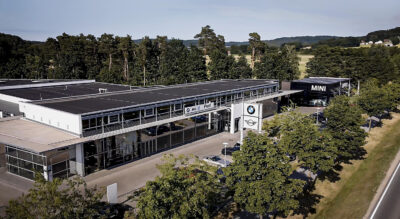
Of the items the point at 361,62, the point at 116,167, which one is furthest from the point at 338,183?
the point at 361,62

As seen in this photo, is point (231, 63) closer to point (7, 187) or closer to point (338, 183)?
point (338, 183)

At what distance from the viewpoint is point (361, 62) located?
87062mm

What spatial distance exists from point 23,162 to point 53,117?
5.17 meters

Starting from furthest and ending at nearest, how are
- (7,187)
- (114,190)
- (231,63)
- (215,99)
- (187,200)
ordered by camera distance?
(231,63) < (215,99) < (7,187) < (114,190) < (187,200)

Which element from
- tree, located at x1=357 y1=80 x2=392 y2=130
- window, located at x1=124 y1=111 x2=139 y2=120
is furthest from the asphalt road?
window, located at x1=124 y1=111 x2=139 y2=120

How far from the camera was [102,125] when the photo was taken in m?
31.9

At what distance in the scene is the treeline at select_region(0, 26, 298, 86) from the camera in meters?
77.5

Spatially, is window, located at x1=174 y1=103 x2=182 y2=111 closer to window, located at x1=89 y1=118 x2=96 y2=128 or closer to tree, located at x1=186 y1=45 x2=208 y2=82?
window, located at x1=89 y1=118 x2=96 y2=128

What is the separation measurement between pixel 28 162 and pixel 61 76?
58470 millimetres

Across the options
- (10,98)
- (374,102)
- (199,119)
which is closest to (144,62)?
(199,119)

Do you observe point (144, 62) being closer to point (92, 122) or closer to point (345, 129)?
point (92, 122)

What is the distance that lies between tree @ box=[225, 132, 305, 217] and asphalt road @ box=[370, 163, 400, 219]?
9.49m

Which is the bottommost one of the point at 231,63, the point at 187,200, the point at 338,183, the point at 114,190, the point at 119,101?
the point at 338,183

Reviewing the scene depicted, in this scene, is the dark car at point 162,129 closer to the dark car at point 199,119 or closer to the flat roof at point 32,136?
the dark car at point 199,119
